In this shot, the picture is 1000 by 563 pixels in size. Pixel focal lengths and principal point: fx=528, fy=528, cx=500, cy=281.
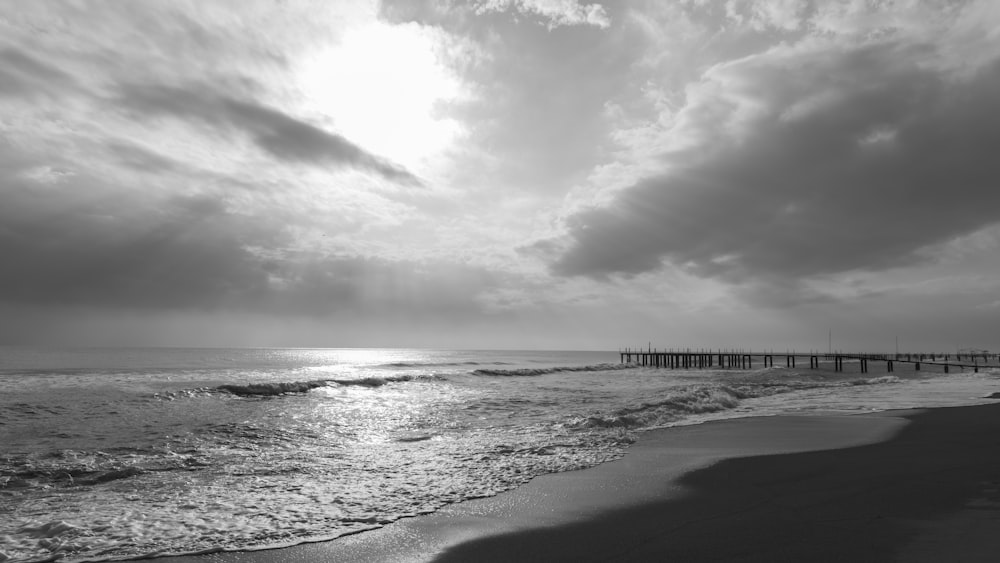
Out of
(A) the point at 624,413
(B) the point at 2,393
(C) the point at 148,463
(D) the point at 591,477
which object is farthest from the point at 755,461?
(B) the point at 2,393

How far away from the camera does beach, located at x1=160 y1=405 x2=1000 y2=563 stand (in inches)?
192

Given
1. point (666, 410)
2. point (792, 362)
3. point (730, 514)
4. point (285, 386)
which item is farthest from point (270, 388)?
point (792, 362)

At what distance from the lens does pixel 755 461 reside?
9.00m

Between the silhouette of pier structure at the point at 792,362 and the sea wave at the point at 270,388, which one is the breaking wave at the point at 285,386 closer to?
the sea wave at the point at 270,388

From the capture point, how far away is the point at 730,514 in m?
6.00

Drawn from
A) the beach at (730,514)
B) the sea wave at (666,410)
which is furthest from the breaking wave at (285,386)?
the beach at (730,514)

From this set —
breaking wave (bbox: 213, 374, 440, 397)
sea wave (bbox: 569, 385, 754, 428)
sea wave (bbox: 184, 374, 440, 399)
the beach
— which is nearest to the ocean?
sea wave (bbox: 569, 385, 754, 428)

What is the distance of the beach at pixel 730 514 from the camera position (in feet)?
16.0

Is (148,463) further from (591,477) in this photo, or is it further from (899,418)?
(899,418)

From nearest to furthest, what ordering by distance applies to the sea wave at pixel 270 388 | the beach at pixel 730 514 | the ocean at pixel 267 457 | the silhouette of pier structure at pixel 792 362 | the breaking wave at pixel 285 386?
the beach at pixel 730 514, the ocean at pixel 267 457, the sea wave at pixel 270 388, the breaking wave at pixel 285 386, the silhouette of pier structure at pixel 792 362

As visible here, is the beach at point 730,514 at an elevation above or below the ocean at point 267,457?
above

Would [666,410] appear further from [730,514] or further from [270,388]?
[270,388]

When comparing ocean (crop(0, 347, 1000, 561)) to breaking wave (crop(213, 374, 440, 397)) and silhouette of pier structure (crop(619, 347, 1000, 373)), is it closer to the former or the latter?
breaking wave (crop(213, 374, 440, 397))

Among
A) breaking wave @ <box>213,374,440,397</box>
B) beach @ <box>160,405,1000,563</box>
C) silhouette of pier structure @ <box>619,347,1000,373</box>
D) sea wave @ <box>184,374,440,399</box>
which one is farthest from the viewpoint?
silhouette of pier structure @ <box>619,347,1000,373</box>
